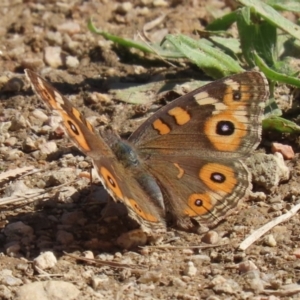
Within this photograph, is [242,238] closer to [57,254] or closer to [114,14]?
[57,254]

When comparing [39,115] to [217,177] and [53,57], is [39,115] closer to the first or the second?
[53,57]

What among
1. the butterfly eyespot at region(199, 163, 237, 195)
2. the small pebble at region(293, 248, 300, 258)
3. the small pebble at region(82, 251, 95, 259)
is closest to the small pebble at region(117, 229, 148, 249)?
the small pebble at region(82, 251, 95, 259)

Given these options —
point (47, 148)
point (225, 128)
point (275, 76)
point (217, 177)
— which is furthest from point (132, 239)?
point (275, 76)

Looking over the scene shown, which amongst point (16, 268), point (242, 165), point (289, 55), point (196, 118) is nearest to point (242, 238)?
point (242, 165)

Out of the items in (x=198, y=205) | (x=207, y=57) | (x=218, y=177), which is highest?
(x=207, y=57)

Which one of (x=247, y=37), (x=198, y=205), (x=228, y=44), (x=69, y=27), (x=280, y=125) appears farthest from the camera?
(x=69, y=27)

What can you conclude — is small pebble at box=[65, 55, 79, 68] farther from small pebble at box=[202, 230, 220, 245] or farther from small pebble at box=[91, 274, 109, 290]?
small pebble at box=[91, 274, 109, 290]

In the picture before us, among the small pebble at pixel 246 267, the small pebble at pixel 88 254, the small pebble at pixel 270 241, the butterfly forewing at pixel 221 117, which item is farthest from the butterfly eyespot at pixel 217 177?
the small pebble at pixel 88 254
